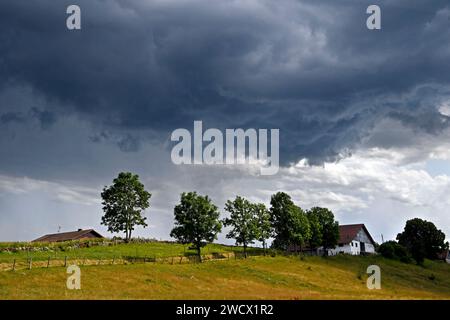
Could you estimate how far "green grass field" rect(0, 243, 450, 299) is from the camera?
3909 centimetres

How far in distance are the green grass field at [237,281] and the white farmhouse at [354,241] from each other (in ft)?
93.2

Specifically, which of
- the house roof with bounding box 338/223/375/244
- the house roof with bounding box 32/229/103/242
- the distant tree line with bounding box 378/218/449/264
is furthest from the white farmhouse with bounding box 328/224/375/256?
the house roof with bounding box 32/229/103/242

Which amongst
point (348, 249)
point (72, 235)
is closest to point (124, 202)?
point (72, 235)

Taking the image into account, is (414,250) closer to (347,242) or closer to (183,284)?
(347,242)

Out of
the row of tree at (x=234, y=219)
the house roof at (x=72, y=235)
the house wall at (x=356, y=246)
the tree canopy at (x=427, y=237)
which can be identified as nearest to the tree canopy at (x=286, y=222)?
the row of tree at (x=234, y=219)

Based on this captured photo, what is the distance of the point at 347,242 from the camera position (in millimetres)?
122438

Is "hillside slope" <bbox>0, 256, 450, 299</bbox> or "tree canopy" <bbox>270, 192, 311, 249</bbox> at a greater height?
"tree canopy" <bbox>270, 192, 311, 249</bbox>

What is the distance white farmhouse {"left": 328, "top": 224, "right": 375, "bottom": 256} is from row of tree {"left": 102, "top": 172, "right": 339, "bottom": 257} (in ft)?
44.9

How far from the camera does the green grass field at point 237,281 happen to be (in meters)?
39.1

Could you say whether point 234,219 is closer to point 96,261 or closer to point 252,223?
point 252,223

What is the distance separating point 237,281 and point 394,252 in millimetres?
64669

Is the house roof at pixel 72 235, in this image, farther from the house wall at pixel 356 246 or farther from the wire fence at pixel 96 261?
the house wall at pixel 356 246

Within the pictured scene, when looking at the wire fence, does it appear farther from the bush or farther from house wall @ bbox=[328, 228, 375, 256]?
house wall @ bbox=[328, 228, 375, 256]

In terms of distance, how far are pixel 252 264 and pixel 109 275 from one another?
93.1ft
